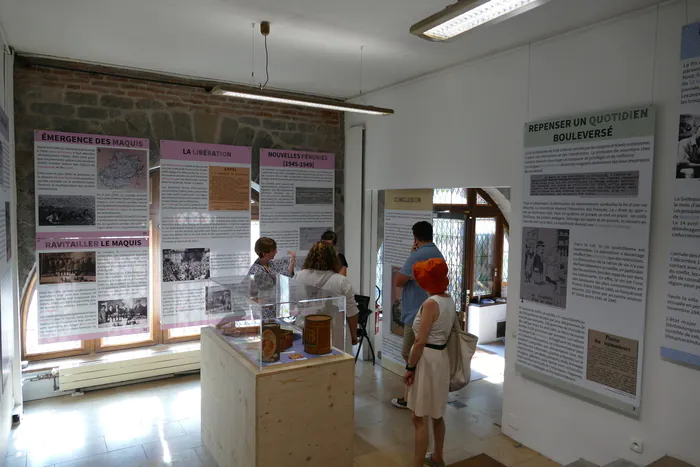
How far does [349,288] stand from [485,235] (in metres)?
4.02

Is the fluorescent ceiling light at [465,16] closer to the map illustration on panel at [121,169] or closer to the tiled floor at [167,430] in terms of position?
the tiled floor at [167,430]

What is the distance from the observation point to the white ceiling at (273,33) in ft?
11.0

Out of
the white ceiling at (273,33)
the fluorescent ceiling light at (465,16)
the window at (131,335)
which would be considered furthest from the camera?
the window at (131,335)

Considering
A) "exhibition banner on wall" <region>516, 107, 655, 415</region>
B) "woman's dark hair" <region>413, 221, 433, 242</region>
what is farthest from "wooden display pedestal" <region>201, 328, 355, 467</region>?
"exhibition banner on wall" <region>516, 107, 655, 415</region>

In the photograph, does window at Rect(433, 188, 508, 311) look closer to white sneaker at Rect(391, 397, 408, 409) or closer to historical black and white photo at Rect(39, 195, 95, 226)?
white sneaker at Rect(391, 397, 408, 409)

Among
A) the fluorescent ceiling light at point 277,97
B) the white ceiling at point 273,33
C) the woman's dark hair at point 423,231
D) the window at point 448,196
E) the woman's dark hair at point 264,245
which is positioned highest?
the white ceiling at point 273,33

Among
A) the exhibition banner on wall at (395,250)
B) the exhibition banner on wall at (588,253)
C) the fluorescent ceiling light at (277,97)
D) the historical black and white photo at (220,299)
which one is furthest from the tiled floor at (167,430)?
the fluorescent ceiling light at (277,97)

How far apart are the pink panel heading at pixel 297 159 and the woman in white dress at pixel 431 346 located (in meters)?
3.23

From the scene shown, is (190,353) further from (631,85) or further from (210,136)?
(631,85)

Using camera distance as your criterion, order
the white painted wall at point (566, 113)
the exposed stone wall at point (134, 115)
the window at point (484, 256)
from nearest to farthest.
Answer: the white painted wall at point (566, 113), the exposed stone wall at point (134, 115), the window at point (484, 256)

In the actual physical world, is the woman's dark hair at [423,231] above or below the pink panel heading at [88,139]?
below

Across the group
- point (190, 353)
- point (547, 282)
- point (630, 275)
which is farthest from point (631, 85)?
point (190, 353)

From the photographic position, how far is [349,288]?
3.97 metres

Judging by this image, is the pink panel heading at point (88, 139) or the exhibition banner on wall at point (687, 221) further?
the pink panel heading at point (88, 139)
